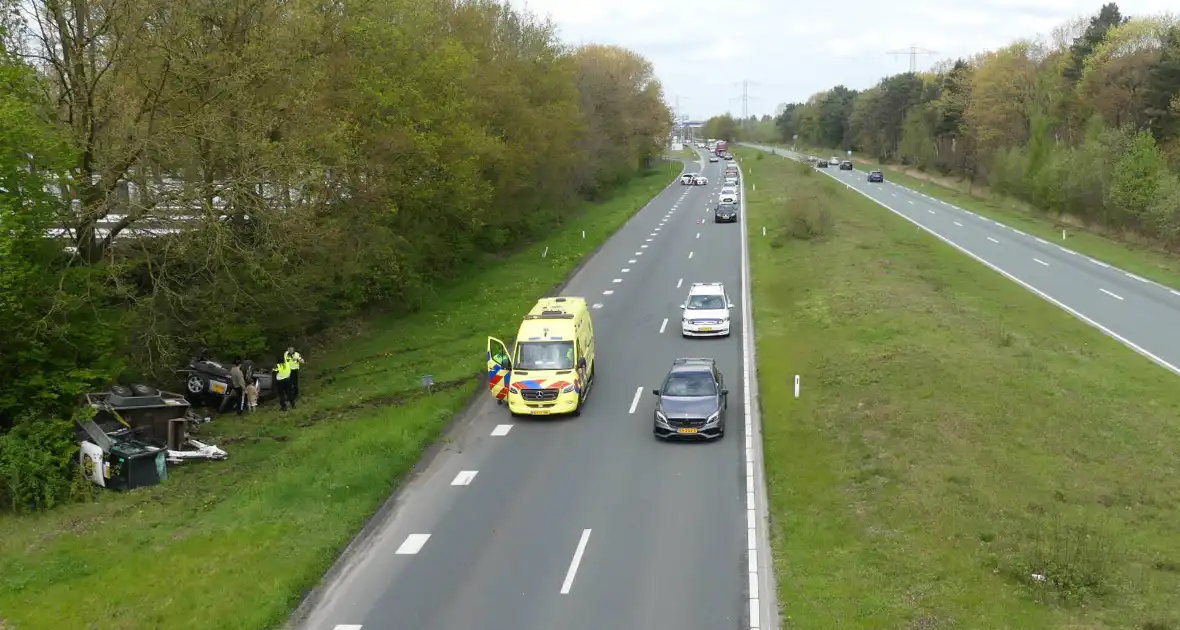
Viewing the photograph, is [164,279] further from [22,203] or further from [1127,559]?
[1127,559]

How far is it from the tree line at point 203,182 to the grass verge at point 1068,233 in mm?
32129

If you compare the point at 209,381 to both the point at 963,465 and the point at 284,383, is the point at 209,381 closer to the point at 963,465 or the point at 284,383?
the point at 284,383

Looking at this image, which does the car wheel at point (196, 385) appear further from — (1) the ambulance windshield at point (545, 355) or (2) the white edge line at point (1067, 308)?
(2) the white edge line at point (1067, 308)

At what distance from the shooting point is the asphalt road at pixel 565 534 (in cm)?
1269

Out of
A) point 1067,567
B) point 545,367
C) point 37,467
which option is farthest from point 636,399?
point 37,467

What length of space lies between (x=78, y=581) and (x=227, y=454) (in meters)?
6.62

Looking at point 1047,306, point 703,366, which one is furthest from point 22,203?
point 1047,306

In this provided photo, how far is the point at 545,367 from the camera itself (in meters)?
22.3

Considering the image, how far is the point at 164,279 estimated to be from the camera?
23.1m

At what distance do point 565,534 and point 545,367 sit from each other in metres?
7.44

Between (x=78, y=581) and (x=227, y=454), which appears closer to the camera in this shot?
(x=78, y=581)

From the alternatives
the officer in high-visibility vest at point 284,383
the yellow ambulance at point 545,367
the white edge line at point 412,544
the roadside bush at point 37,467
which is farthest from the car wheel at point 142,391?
the white edge line at point 412,544

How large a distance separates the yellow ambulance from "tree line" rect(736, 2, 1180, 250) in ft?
122

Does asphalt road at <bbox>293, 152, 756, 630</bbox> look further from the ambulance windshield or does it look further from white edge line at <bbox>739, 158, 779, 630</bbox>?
the ambulance windshield
